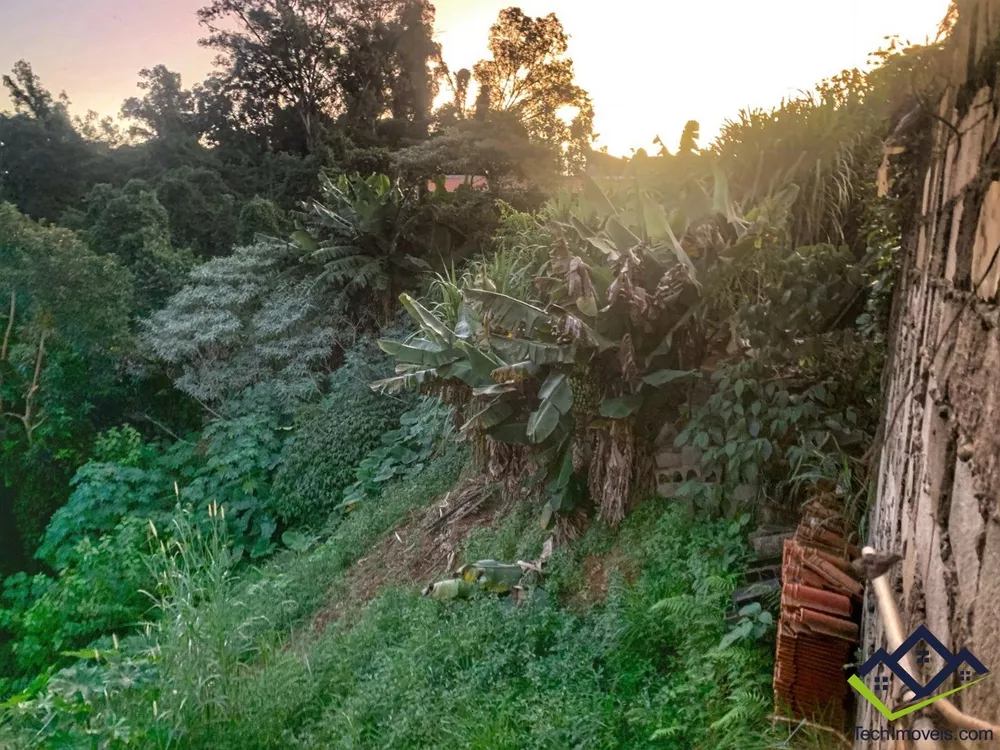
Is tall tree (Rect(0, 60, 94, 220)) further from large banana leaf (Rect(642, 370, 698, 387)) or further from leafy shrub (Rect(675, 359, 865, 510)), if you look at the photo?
leafy shrub (Rect(675, 359, 865, 510))

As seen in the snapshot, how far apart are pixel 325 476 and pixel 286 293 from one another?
2.99 meters

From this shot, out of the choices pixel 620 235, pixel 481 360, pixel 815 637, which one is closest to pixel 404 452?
pixel 481 360

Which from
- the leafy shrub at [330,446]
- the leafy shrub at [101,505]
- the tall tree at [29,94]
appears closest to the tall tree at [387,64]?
the tall tree at [29,94]

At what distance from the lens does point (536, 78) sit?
10.1 metres

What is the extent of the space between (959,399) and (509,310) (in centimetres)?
329

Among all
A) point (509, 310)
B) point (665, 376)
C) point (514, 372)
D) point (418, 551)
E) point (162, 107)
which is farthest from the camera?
point (162, 107)

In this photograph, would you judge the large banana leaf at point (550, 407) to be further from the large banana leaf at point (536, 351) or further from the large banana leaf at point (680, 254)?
the large banana leaf at point (680, 254)

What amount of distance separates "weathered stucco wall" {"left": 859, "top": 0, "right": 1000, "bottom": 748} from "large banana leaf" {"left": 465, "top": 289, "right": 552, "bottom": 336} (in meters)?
2.51

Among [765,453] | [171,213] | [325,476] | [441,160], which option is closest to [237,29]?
[171,213]

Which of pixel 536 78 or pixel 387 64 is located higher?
pixel 387 64

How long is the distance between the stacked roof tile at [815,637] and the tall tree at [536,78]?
7948 mm

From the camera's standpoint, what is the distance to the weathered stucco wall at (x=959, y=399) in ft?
3.39

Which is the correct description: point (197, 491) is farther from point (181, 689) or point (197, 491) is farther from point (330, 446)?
point (181, 689)

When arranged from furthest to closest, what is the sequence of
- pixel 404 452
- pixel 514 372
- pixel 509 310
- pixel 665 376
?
pixel 404 452 < pixel 509 310 < pixel 514 372 < pixel 665 376
